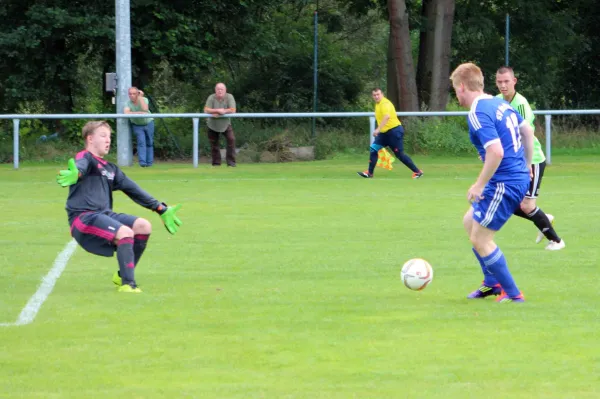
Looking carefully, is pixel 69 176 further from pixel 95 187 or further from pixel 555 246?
pixel 555 246

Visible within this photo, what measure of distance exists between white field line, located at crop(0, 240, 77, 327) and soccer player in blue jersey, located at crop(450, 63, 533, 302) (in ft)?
9.60

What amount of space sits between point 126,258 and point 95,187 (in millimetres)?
619

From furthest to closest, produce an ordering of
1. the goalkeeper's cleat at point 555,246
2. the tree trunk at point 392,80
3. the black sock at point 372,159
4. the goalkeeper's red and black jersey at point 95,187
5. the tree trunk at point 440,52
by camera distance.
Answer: the tree trunk at point 392,80, the tree trunk at point 440,52, the black sock at point 372,159, the goalkeeper's cleat at point 555,246, the goalkeeper's red and black jersey at point 95,187

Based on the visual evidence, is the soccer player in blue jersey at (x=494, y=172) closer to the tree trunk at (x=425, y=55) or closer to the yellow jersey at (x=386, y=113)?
the yellow jersey at (x=386, y=113)

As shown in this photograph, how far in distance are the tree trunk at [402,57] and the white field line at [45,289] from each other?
1809 centimetres

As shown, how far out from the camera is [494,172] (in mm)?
7730

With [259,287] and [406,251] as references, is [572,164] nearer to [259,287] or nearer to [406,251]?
[406,251]

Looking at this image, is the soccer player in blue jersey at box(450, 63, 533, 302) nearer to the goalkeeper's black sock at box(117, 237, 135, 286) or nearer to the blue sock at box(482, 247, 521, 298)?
the blue sock at box(482, 247, 521, 298)

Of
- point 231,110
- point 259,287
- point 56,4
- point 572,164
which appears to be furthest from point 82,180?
point 56,4

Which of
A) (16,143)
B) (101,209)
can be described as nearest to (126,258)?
(101,209)

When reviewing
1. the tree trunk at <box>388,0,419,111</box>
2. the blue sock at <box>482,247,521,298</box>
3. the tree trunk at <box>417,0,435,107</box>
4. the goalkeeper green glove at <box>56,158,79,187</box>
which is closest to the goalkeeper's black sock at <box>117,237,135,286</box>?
the goalkeeper green glove at <box>56,158,79,187</box>

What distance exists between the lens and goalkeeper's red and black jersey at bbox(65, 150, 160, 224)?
8.72 metres

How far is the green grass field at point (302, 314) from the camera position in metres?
5.72

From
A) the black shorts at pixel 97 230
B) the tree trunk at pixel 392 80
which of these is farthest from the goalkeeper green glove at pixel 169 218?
the tree trunk at pixel 392 80
